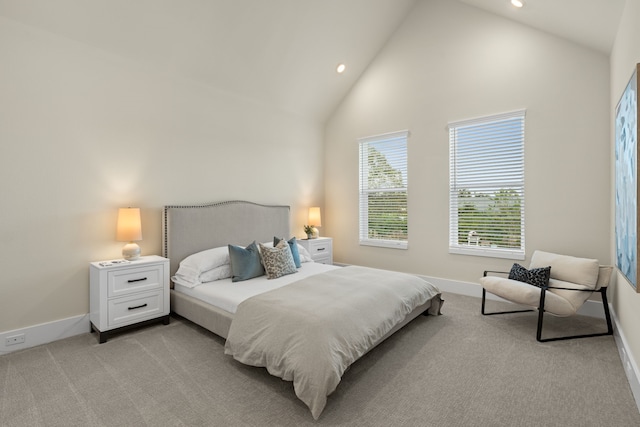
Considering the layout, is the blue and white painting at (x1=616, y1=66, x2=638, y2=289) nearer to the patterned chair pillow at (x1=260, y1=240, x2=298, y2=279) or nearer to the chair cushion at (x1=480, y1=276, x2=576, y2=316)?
the chair cushion at (x1=480, y1=276, x2=576, y2=316)

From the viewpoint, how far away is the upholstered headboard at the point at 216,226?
376cm

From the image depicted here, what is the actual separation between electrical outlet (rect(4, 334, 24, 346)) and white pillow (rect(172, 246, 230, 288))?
1.33m

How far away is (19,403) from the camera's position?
6.77 feet

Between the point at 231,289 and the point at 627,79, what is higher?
the point at 627,79

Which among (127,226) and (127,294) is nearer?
(127,294)

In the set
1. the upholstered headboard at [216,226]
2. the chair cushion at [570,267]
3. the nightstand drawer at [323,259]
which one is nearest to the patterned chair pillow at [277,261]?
the upholstered headboard at [216,226]

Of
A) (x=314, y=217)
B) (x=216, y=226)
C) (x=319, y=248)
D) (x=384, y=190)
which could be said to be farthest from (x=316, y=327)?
(x=384, y=190)

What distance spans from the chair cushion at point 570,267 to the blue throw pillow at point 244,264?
10.2 ft

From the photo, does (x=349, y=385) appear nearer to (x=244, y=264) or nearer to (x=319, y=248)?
(x=244, y=264)

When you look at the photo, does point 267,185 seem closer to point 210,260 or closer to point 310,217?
point 310,217

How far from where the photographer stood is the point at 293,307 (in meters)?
2.42

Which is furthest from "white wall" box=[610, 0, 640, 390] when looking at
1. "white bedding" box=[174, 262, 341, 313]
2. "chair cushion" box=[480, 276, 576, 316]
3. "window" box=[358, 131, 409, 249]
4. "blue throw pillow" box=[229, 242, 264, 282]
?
"blue throw pillow" box=[229, 242, 264, 282]

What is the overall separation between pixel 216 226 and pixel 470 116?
3.69 metres

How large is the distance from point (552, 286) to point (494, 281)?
0.55 metres
